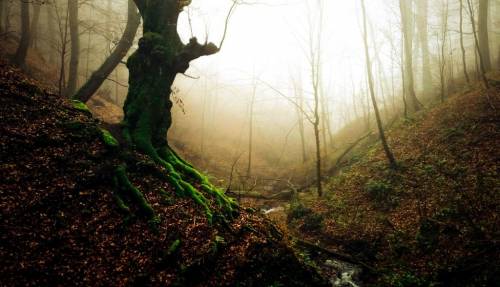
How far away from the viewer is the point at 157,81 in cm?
823

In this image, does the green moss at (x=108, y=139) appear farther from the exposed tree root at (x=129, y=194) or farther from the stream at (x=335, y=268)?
the stream at (x=335, y=268)

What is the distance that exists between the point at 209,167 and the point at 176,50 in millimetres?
14449

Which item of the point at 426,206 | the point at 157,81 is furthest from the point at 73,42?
the point at 426,206

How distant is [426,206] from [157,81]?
30.1 feet

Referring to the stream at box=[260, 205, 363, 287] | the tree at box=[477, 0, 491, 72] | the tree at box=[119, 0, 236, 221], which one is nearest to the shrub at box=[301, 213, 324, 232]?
the stream at box=[260, 205, 363, 287]

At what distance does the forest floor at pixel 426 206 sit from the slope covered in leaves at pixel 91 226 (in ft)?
10.1

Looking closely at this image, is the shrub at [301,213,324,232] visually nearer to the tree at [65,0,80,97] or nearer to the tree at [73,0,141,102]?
the tree at [73,0,141,102]

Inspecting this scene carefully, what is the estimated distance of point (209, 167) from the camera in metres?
22.2

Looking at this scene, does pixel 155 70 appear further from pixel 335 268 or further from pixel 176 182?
pixel 335 268

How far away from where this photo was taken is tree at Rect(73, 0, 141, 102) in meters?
11.1

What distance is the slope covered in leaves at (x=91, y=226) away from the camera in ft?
15.0

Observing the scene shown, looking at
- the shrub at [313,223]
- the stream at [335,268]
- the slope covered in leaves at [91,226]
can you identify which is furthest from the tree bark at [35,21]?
the stream at [335,268]

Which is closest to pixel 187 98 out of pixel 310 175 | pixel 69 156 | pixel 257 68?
pixel 257 68

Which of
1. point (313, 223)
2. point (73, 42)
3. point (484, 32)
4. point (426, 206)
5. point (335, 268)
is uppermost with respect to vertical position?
point (73, 42)
